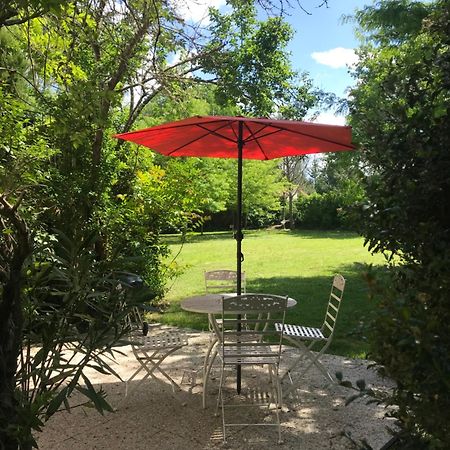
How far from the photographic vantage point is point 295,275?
39.5ft

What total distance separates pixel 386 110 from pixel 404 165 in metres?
0.24

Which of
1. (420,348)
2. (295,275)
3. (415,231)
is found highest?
(415,231)

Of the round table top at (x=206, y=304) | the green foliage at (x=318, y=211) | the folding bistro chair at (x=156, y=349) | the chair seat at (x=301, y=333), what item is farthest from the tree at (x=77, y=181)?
the green foliage at (x=318, y=211)

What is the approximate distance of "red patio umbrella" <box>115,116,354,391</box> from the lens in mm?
3910

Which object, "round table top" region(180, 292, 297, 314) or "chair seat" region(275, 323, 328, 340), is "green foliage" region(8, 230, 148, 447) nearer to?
"round table top" region(180, 292, 297, 314)

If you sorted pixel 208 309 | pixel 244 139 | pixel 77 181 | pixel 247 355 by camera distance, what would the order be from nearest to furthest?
pixel 247 355, pixel 208 309, pixel 244 139, pixel 77 181

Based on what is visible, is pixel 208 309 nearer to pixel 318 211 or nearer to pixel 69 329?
pixel 69 329

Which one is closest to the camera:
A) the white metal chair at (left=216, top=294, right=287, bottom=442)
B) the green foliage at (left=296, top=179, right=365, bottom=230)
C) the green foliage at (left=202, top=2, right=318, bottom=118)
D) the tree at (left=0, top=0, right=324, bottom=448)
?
the tree at (left=0, top=0, right=324, bottom=448)

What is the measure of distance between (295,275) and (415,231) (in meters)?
10.6

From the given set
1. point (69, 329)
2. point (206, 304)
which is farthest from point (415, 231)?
point (206, 304)

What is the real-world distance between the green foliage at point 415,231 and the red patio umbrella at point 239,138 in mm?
1953

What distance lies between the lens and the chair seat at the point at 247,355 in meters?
3.66

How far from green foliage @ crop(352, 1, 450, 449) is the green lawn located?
235mm

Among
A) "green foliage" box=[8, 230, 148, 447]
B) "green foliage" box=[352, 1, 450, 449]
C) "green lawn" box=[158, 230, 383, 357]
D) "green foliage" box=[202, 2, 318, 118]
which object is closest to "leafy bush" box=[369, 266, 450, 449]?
"green foliage" box=[352, 1, 450, 449]
